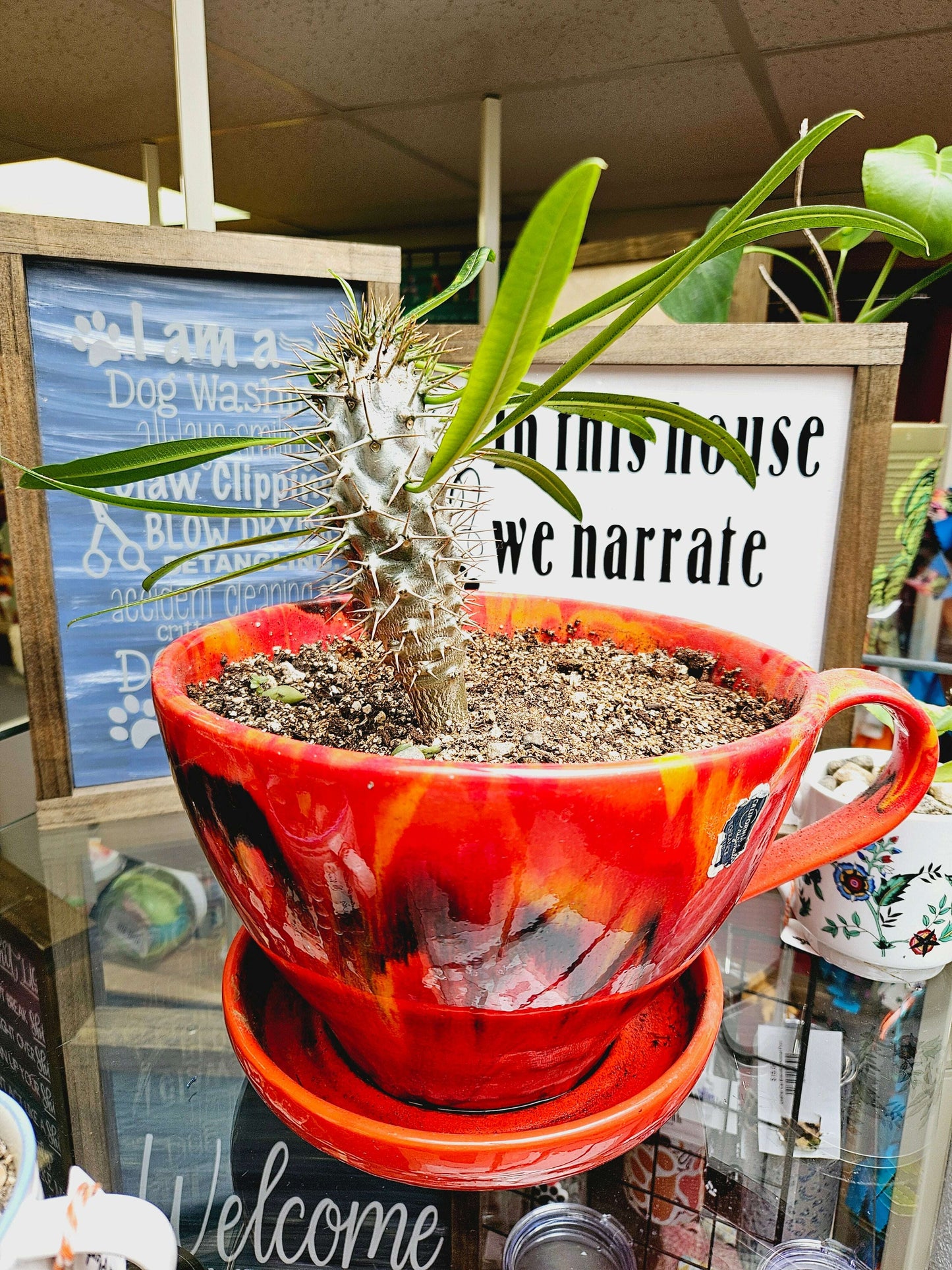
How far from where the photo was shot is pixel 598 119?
46.3 inches

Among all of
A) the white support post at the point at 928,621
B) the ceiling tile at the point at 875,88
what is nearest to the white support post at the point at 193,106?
the ceiling tile at the point at 875,88

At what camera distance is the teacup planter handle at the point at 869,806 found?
31 cm

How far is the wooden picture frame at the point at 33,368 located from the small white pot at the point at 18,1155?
33 centimetres

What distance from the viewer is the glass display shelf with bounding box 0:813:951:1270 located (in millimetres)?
312

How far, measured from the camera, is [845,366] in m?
0.52

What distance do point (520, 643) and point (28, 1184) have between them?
0.95 feet

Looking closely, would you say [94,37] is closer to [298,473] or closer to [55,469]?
[298,473]

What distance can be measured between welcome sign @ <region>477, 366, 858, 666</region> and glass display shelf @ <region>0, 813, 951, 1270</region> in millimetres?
226

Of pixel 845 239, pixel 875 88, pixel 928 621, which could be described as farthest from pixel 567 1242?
pixel 875 88

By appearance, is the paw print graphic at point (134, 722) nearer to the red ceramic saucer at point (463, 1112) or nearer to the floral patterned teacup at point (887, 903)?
the red ceramic saucer at point (463, 1112)

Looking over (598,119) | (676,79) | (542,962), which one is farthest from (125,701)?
(598,119)

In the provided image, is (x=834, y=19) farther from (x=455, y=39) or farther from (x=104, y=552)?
(x=104, y=552)

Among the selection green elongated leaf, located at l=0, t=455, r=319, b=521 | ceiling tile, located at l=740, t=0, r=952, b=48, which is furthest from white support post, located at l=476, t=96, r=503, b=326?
green elongated leaf, located at l=0, t=455, r=319, b=521

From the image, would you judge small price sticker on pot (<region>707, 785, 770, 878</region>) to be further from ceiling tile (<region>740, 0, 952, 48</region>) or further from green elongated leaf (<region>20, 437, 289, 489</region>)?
ceiling tile (<region>740, 0, 952, 48</region>)
